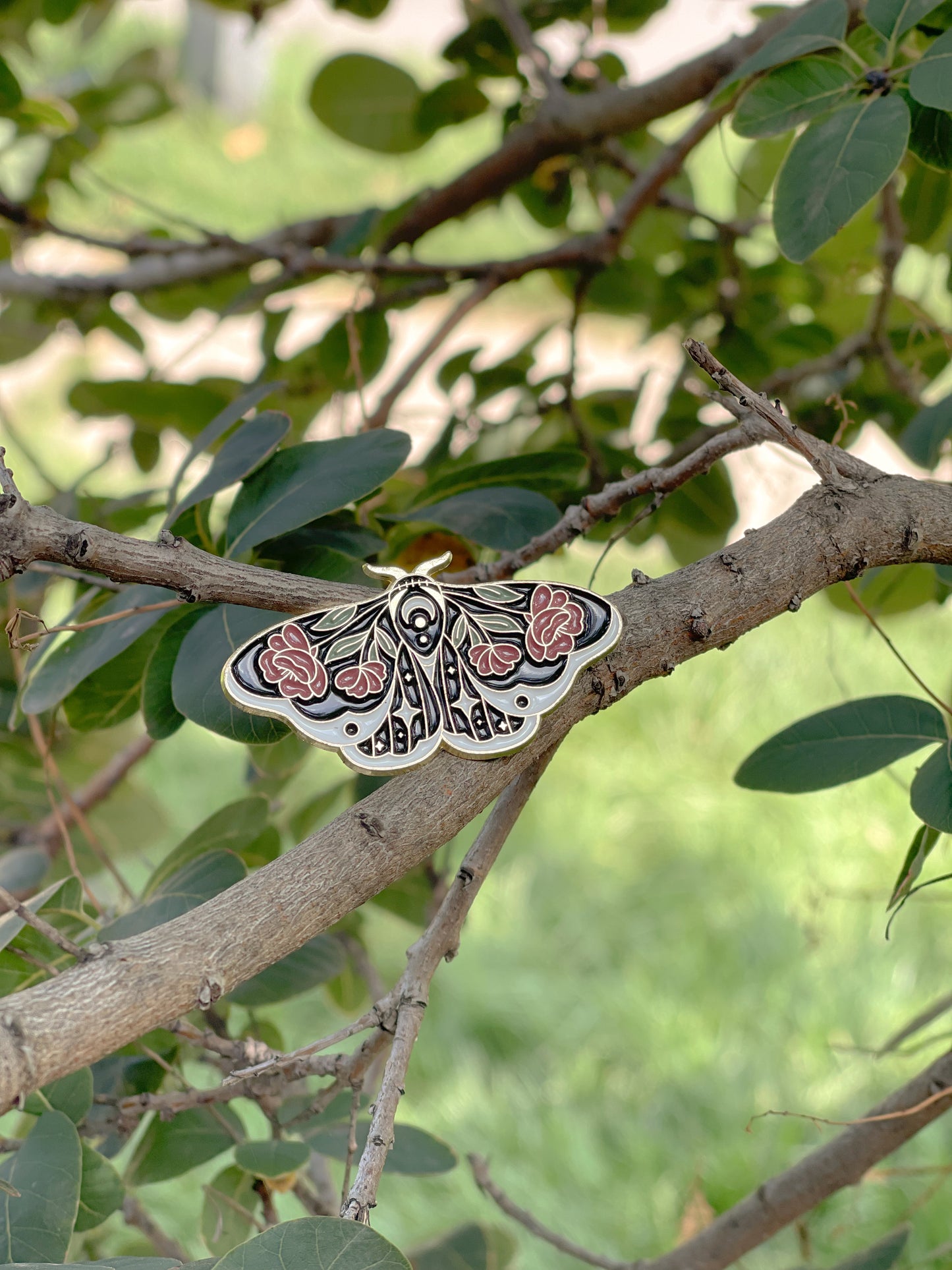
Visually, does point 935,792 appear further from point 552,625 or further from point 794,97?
point 794,97

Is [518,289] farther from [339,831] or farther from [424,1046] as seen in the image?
[339,831]

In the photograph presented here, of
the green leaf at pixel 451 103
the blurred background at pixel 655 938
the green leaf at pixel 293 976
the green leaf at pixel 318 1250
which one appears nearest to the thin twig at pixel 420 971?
the green leaf at pixel 318 1250

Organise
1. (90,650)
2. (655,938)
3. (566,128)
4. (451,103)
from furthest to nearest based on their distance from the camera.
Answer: (655,938)
(451,103)
(566,128)
(90,650)

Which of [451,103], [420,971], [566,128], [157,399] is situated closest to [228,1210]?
[420,971]

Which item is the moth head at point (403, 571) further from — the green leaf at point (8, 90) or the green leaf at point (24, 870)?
the green leaf at point (8, 90)

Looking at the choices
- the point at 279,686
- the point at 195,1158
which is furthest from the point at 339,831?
the point at 195,1158

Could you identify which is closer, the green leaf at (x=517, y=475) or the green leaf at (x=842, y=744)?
the green leaf at (x=842, y=744)

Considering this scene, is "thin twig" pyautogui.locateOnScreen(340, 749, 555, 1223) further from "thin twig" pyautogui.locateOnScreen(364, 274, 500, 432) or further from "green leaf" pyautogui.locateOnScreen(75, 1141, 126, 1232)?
"thin twig" pyautogui.locateOnScreen(364, 274, 500, 432)

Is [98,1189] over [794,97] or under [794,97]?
under
